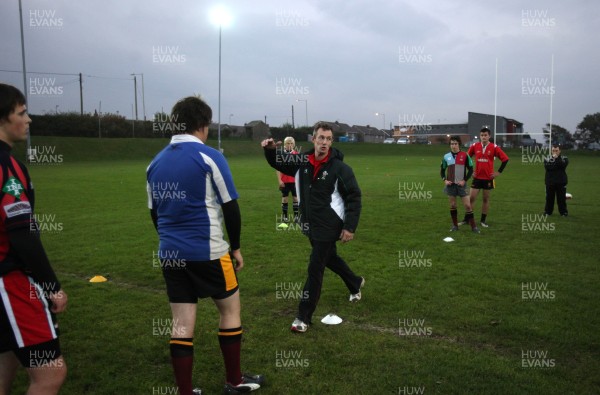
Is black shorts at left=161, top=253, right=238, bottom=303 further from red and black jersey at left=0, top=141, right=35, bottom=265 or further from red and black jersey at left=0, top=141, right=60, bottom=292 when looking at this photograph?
red and black jersey at left=0, top=141, right=35, bottom=265

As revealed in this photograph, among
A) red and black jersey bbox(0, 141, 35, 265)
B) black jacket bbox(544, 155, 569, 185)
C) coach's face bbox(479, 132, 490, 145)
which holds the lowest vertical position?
black jacket bbox(544, 155, 569, 185)

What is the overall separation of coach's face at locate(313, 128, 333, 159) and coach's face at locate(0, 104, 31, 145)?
10.1ft

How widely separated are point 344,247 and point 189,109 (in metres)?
6.20

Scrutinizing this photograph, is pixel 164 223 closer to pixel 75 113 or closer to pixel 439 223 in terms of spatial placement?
pixel 439 223

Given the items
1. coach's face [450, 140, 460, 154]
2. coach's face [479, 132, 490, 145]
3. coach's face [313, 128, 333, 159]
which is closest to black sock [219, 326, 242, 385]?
coach's face [313, 128, 333, 159]

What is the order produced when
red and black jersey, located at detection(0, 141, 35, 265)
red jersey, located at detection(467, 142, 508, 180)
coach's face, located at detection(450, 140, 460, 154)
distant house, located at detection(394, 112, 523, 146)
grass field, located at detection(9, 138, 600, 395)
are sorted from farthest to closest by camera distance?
distant house, located at detection(394, 112, 523, 146) → red jersey, located at detection(467, 142, 508, 180) → coach's face, located at detection(450, 140, 460, 154) → grass field, located at detection(9, 138, 600, 395) → red and black jersey, located at detection(0, 141, 35, 265)

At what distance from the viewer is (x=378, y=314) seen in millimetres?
5598

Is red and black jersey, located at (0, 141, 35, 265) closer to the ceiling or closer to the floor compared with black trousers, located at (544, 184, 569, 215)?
closer to the ceiling

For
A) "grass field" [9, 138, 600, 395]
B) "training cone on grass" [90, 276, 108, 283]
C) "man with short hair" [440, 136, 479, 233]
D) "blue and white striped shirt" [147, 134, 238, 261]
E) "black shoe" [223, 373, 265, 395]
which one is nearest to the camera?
"blue and white striped shirt" [147, 134, 238, 261]

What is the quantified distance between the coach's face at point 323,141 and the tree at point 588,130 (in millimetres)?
82118

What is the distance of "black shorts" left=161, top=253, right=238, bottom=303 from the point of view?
132 inches

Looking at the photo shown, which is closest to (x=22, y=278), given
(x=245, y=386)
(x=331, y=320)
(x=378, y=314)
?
(x=245, y=386)

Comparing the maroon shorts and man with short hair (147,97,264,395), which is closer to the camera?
the maroon shorts

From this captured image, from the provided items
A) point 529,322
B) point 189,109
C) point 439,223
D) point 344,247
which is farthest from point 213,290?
point 439,223
